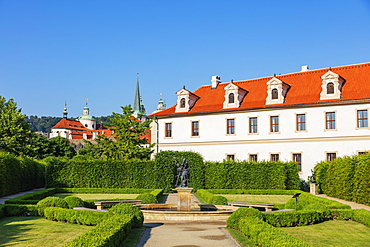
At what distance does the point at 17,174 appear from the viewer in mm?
33188

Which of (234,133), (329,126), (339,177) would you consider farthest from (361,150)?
(234,133)

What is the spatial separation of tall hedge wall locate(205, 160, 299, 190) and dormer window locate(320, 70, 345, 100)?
7.97m

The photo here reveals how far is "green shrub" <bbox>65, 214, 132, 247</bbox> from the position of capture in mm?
9727

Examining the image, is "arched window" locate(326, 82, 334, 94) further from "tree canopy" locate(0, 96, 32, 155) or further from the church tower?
the church tower

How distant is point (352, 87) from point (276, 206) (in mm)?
20062

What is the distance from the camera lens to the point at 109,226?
479 inches

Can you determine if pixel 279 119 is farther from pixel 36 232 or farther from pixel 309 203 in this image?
pixel 36 232

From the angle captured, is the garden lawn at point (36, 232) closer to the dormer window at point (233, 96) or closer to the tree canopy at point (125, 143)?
the dormer window at point (233, 96)

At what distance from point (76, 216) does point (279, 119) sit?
28.3 m

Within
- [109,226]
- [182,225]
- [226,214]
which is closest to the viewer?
[109,226]

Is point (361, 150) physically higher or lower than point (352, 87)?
lower

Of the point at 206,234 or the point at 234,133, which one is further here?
the point at 234,133

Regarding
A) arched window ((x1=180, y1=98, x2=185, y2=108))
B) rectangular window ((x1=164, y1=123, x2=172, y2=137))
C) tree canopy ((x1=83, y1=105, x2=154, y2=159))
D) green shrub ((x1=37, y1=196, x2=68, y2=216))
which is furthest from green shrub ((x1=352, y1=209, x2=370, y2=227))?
tree canopy ((x1=83, y1=105, x2=154, y2=159))

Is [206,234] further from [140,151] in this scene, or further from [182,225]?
[140,151]
